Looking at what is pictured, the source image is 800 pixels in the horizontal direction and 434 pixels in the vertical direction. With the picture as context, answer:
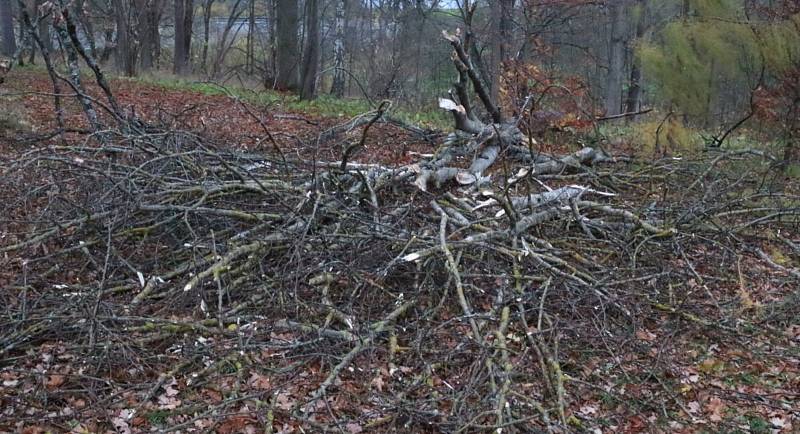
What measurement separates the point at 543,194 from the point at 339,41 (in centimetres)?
1094

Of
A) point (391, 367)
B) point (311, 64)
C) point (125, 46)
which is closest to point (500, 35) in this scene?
point (311, 64)

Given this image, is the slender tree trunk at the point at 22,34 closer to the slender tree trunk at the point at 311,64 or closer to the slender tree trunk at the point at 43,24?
the slender tree trunk at the point at 43,24

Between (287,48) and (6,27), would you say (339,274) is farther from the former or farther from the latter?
(6,27)

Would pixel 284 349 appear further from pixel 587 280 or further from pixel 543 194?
pixel 543 194

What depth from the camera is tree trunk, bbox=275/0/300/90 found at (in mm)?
15789

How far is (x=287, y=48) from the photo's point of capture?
1585 centimetres

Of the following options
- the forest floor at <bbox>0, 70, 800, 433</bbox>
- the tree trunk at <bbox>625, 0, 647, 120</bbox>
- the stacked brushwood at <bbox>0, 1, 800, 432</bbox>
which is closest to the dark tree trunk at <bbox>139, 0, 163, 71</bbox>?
the tree trunk at <bbox>625, 0, 647, 120</bbox>

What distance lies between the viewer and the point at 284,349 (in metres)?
4.12

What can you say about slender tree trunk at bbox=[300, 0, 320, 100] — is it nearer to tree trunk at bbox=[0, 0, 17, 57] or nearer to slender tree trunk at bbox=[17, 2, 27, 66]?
slender tree trunk at bbox=[17, 2, 27, 66]

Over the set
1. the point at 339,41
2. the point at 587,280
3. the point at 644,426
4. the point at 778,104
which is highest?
the point at 339,41

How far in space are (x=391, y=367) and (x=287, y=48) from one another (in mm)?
12938

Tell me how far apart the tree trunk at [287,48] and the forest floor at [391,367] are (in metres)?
11.1

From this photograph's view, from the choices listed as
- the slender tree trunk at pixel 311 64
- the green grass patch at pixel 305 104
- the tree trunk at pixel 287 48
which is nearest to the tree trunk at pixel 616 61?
Result: the green grass patch at pixel 305 104

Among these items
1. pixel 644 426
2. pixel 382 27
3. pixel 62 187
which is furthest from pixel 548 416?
pixel 382 27
